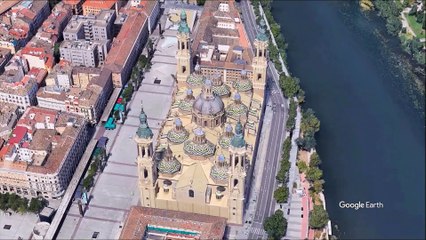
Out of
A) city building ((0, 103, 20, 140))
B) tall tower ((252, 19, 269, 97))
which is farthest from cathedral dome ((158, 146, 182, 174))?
city building ((0, 103, 20, 140))

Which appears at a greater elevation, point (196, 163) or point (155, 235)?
point (196, 163)

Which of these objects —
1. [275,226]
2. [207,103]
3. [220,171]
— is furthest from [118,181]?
[275,226]

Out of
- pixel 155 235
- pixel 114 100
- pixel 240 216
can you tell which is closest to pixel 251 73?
pixel 114 100

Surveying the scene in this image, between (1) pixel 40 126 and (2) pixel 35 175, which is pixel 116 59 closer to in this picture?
(1) pixel 40 126

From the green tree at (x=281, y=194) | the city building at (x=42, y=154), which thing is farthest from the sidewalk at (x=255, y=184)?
the city building at (x=42, y=154)

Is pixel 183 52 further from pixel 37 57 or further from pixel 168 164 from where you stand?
pixel 37 57

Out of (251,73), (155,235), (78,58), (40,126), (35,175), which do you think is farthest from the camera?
(78,58)

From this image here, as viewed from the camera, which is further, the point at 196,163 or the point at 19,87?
the point at 19,87

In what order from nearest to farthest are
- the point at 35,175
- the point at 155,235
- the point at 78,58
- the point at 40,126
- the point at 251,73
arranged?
the point at 155,235
the point at 35,175
the point at 40,126
the point at 251,73
the point at 78,58
